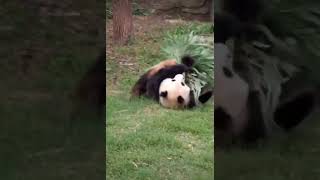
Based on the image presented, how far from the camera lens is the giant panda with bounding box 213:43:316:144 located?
1.60 metres

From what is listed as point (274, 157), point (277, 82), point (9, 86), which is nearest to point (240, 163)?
point (274, 157)

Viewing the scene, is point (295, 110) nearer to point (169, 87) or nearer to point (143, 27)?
point (169, 87)

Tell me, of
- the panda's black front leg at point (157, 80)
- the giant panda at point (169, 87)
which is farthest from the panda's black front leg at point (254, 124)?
the panda's black front leg at point (157, 80)

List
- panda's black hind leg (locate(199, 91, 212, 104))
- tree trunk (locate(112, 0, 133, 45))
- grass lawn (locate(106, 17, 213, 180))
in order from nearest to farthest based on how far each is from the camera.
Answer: grass lawn (locate(106, 17, 213, 180)) → panda's black hind leg (locate(199, 91, 212, 104)) → tree trunk (locate(112, 0, 133, 45))

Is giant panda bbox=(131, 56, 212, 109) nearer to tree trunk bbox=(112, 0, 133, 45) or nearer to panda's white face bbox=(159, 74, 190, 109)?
panda's white face bbox=(159, 74, 190, 109)

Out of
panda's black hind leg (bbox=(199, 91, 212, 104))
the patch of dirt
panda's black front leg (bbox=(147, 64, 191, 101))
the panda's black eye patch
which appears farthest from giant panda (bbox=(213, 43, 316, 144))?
the patch of dirt

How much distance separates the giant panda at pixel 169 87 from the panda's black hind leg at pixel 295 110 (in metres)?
1.57

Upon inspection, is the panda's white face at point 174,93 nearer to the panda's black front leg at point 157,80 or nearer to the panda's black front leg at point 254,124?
the panda's black front leg at point 157,80

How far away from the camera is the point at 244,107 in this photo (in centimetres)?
165

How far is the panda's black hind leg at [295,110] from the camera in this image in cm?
165

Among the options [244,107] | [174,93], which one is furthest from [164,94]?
[244,107]

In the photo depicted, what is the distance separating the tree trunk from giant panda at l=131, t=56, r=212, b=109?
345 millimetres

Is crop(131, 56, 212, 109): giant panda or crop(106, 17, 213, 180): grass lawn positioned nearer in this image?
crop(106, 17, 213, 180): grass lawn

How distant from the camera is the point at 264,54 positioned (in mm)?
1607
